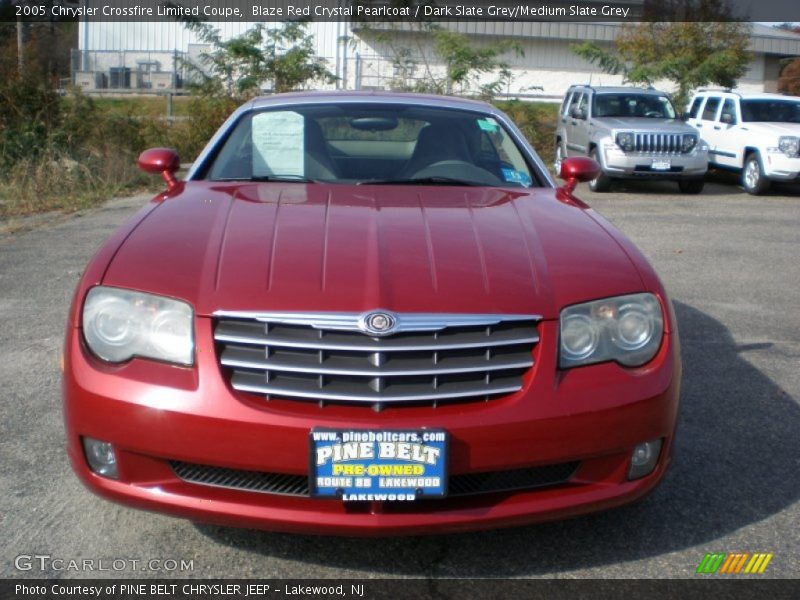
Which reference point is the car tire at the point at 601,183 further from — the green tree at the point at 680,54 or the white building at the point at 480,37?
the white building at the point at 480,37

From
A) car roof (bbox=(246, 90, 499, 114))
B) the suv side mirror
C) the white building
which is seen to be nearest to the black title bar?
the white building

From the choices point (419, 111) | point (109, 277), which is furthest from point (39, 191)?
point (109, 277)

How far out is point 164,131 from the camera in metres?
17.0

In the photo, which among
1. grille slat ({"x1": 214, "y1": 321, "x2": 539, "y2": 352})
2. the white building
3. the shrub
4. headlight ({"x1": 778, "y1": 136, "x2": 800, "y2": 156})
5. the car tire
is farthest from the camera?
the white building

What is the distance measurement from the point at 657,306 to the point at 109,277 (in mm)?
1774

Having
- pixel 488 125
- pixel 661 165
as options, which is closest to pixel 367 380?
pixel 488 125

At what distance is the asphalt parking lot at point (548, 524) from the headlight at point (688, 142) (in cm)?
861

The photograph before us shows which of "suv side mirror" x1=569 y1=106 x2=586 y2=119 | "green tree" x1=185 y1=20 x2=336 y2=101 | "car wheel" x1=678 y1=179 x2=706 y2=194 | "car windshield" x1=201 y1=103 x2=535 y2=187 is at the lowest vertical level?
"car wheel" x1=678 y1=179 x2=706 y2=194

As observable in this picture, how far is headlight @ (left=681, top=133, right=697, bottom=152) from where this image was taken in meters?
14.7

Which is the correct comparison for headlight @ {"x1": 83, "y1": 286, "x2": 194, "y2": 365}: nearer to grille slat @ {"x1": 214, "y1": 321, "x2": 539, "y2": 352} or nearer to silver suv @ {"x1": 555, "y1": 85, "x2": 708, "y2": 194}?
grille slat @ {"x1": 214, "y1": 321, "x2": 539, "y2": 352}

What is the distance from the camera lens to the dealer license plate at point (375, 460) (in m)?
2.63

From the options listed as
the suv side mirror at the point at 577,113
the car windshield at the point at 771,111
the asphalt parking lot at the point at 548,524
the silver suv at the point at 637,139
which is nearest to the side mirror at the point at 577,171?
the asphalt parking lot at the point at 548,524

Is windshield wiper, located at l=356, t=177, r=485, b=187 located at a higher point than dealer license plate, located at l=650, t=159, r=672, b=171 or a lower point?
higher

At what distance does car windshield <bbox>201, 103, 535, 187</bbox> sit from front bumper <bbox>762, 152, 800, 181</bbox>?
1129cm
